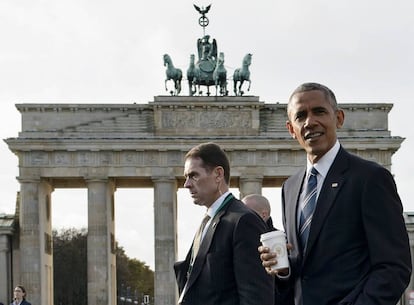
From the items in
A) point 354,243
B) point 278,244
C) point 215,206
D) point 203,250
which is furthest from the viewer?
point 215,206

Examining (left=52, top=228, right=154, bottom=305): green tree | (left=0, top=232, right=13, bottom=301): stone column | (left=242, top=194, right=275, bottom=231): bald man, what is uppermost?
(left=52, top=228, right=154, bottom=305): green tree

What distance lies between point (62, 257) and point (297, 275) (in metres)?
105

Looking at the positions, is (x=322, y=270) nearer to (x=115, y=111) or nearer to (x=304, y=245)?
(x=304, y=245)

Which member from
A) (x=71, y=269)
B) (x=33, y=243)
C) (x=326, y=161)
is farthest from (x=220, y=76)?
(x=326, y=161)

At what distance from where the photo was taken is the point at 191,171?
8.68 metres

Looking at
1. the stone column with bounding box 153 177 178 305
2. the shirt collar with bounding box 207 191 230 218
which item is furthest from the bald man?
the stone column with bounding box 153 177 178 305

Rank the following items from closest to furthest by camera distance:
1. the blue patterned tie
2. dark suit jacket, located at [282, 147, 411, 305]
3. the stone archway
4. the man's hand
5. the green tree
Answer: dark suit jacket, located at [282, 147, 411, 305]
the man's hand
the blue patterned tie
the stone archway
the green tree

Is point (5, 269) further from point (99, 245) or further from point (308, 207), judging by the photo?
point (308, 207)

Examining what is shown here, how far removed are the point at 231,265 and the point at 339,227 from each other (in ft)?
5.52

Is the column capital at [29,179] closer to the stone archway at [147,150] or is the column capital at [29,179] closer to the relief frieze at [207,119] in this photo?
the stone archway at [147,150]

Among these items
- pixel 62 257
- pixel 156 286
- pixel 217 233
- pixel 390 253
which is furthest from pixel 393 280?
pixel 62 257

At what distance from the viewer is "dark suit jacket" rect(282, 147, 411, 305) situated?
661 cm

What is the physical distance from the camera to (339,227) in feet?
22.5

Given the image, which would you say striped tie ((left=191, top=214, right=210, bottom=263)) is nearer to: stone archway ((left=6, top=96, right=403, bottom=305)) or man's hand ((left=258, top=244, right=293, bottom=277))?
man's hand ((left=258, top=244, right=293, bottom=277))
